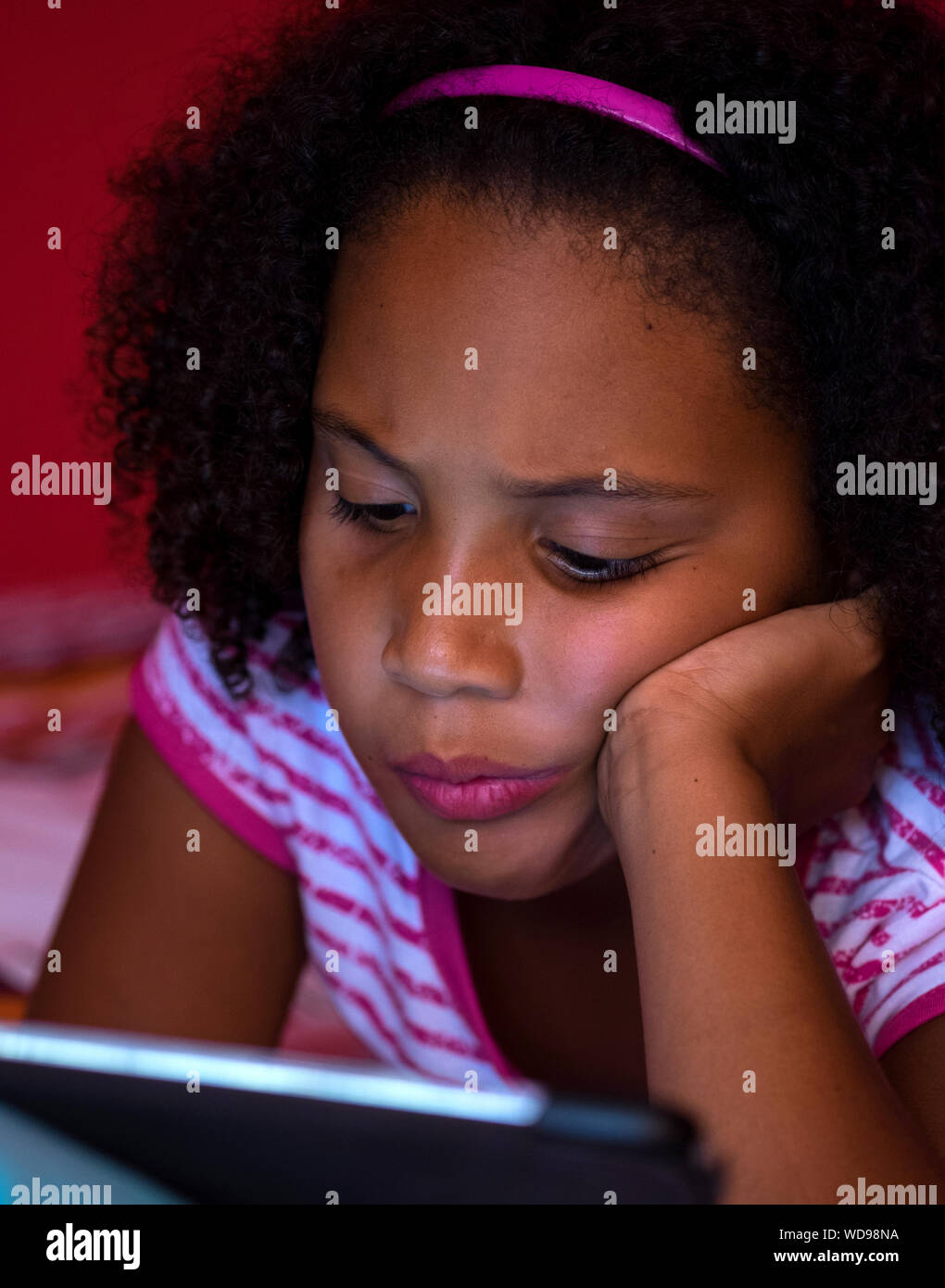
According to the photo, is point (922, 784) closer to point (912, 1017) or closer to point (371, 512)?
point (912, 1017)

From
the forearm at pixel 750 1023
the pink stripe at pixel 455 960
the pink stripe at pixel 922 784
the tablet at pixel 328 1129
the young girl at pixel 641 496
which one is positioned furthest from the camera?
the pink stripe at pixel 455 960

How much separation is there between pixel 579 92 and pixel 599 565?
32cm

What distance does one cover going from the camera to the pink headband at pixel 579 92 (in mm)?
913

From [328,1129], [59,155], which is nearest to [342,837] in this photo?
Result: [328,1129]

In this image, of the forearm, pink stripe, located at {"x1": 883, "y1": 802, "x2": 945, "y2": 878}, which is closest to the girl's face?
the forearm

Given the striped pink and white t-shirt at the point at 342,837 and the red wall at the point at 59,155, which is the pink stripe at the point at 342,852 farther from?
the red wall at the point at 59,155

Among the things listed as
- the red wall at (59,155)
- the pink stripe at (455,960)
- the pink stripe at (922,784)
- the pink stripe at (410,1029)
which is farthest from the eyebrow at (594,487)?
the red wall at (59,155)

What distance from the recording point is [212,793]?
1.24 m

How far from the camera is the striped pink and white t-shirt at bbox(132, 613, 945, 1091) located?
1.18 meters

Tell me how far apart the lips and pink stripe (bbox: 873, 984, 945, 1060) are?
28cm

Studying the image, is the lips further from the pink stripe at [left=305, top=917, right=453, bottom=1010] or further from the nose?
the pink stripe at [left=305, top=917, right=453, bottom=1010]
